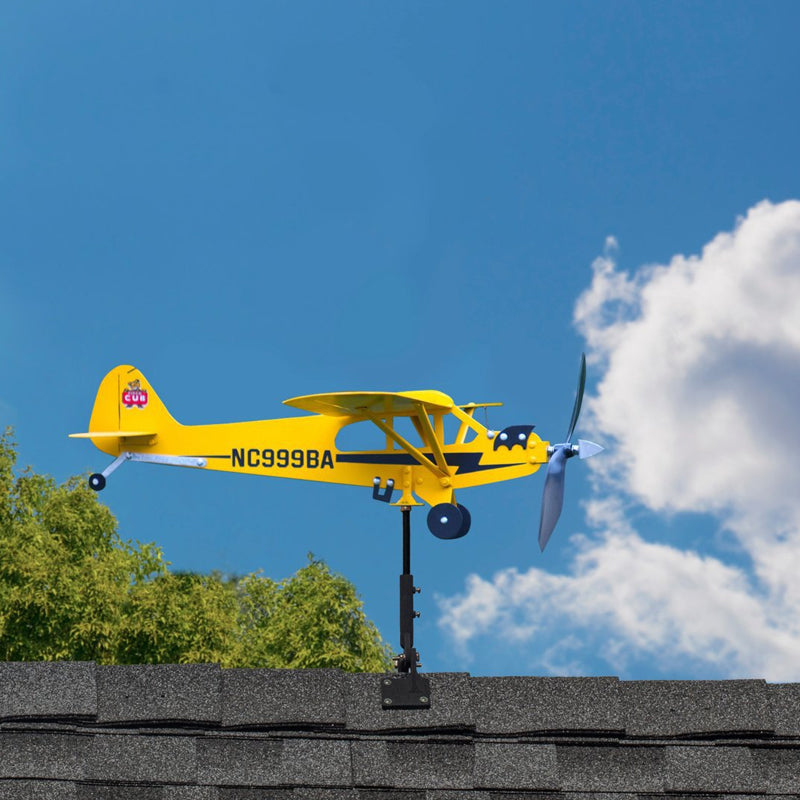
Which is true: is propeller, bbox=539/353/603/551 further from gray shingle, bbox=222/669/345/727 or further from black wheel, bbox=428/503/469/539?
gray shingle, bbox=222/669/345/727

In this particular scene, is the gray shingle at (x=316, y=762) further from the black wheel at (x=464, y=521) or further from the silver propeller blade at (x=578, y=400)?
the silver propeller blade at (x=578, y=400)

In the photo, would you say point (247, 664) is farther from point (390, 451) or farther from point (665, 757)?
point (665, 757)

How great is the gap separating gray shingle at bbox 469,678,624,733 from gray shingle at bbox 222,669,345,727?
668mm

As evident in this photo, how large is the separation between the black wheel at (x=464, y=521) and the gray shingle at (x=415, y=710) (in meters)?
1.14

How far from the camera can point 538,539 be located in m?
6.28

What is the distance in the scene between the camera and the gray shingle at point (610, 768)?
4.89 m

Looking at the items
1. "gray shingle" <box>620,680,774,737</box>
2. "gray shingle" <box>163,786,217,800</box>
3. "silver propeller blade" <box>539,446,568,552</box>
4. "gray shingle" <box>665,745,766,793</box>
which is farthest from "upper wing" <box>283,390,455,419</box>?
"gray shingle" <box>665,745,766,793</box>

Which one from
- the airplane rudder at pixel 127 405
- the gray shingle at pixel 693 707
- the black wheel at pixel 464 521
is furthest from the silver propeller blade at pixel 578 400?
the airplane rudder at pixel 127 405

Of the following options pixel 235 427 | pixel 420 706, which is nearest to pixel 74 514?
pixel 235 427

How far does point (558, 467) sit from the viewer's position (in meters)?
6.38

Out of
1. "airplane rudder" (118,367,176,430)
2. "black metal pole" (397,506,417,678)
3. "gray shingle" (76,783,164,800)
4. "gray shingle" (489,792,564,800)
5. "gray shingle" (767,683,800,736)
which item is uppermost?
"airplane rudder" (118,367,176,430)

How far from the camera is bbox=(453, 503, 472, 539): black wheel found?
6.01 meters

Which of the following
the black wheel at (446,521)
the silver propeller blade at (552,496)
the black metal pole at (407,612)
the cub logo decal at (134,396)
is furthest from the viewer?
the cub logo decal at (134,396)

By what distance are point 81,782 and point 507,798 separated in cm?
203
